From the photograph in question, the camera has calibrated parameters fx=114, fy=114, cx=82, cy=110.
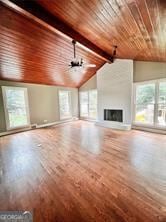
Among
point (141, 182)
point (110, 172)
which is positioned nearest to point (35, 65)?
point (110, 172)

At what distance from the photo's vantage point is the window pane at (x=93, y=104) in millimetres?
7009

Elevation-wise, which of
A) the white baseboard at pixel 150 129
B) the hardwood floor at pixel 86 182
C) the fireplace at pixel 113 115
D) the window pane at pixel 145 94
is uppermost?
the window pane at pixel 145 94

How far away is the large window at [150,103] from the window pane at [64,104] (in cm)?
400

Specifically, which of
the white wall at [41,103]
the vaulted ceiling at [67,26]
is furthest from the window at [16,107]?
the vaulted ceiling at [67,26]

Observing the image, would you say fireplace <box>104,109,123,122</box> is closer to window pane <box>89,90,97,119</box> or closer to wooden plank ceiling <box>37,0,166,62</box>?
window pane <box>89,90,97,119</box>

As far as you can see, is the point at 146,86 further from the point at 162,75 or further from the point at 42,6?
the point at 42,6

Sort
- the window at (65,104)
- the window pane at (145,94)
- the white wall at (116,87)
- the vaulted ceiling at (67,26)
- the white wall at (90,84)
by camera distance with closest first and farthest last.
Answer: the vaulted ceiling at (67,26)
the window pane at (145,94)
the white wall at (116,87)
the white wall at (90,84)
the window at (65,104)

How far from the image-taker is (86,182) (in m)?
2.00

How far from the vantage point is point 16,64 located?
13.1 ft

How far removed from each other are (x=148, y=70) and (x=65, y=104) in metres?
4.75

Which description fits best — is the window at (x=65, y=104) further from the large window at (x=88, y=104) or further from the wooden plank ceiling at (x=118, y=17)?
the wooden plank ceiling at (x=118, y=17)

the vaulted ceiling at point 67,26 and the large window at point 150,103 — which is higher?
the vaulted ceiling at point 67,26

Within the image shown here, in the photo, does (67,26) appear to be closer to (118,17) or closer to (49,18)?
(49,18)

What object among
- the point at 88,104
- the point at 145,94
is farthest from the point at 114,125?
the point at 88,104
